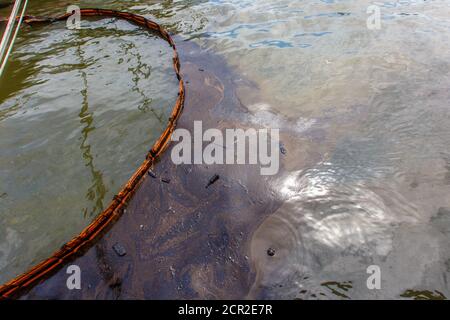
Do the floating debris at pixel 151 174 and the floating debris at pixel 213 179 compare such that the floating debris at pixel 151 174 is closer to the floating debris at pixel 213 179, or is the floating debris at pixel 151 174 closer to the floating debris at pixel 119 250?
the floating debris at pixel 213 179

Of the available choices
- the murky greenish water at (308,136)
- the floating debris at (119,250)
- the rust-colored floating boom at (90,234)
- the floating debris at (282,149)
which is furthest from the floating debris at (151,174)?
the floating debris at (282,149)

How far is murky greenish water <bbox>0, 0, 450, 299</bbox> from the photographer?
4688mm

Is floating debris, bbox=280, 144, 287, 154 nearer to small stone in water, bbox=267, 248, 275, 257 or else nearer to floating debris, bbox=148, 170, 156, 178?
small stone in water, bbox=267, 248, 275, 257

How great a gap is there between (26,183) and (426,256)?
25.3ft

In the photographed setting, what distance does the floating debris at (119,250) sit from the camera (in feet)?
16.6

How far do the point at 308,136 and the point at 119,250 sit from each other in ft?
14.8

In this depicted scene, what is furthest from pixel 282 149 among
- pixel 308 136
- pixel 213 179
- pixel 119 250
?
pixel 119 250

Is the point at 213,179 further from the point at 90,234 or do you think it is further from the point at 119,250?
the point at 90,234

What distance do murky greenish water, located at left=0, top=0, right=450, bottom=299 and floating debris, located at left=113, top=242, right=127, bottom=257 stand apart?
1.15m

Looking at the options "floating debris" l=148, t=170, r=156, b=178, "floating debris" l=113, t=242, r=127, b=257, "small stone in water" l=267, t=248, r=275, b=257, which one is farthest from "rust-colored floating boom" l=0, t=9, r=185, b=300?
"small stone in water" l=267, t=248, r=275, b=257

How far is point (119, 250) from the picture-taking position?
16.8 ft

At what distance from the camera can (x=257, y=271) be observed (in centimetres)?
461
